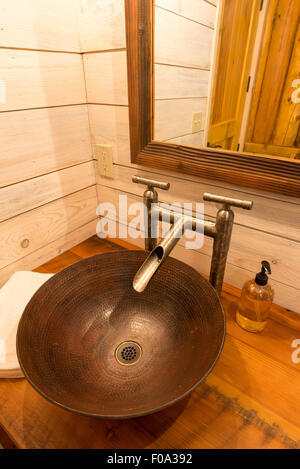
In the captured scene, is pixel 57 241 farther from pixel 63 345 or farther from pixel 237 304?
pixel 237 304

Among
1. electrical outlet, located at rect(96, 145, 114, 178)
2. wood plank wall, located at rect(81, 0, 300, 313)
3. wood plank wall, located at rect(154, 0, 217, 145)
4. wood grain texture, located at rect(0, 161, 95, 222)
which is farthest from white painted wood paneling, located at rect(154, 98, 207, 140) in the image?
wood grain texture, located at rect(0, 161, 95, 222)

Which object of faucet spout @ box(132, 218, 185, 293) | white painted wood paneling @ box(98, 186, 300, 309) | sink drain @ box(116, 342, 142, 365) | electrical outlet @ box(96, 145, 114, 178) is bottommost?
sink drain @ box(116, 342, 142, 365)

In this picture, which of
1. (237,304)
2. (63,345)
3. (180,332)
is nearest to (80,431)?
(63,345)

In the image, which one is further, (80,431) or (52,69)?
(52,69)

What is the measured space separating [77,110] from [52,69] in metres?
0.13

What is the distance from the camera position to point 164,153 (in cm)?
75

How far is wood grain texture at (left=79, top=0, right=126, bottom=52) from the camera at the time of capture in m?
0.71

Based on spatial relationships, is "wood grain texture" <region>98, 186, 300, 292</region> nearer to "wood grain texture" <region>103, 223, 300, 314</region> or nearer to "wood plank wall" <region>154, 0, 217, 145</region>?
"wood grain texture" <region>103, 223, 300, 314</region>

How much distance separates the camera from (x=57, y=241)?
3.10 ft

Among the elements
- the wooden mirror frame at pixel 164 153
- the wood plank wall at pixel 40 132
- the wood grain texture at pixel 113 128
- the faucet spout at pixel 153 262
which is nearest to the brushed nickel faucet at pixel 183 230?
the faucet spout at pixel 153 262

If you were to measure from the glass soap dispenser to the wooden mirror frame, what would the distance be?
248 millimetres

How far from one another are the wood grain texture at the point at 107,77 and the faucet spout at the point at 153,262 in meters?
0.49

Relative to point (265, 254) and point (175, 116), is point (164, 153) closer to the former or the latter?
point (175, 116)

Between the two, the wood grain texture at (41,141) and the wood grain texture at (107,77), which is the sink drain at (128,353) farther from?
the wood grain texture at (107,77)
